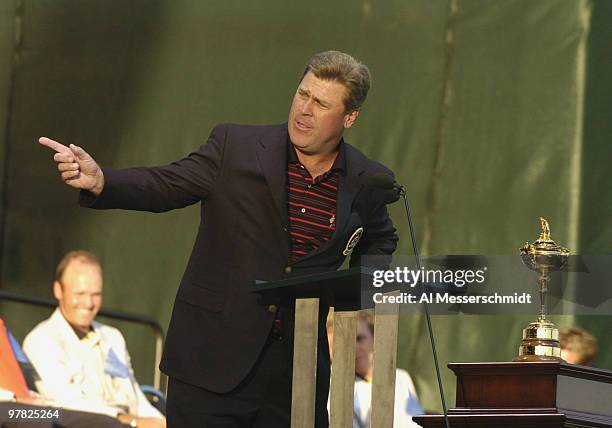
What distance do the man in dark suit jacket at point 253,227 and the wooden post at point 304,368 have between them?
196 millimetres

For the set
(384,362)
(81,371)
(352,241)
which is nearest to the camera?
(384,362)

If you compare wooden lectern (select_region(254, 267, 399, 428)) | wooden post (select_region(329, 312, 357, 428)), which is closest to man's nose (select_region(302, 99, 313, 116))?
wooden lectern (select_region(254, 267, 399, 428))

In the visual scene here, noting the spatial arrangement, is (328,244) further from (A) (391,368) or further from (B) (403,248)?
(B) (403,248)

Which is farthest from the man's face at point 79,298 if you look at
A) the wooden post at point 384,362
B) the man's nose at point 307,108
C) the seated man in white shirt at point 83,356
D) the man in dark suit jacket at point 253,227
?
the wooden post at point 384,362

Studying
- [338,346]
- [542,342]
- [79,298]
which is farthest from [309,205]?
[79,298]

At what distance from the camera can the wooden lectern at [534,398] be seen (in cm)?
299

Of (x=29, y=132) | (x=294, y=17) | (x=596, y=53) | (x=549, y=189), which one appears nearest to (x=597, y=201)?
(x=549, y=189)

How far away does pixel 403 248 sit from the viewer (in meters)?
7.34

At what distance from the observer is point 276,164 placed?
3.17m

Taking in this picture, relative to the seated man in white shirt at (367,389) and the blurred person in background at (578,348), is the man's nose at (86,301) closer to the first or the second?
the seated man in white shirt at (367,389)

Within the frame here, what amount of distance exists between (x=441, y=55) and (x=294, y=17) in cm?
91

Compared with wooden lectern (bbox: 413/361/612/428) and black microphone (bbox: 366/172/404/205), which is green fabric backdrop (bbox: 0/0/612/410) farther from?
black microphone (bbox: 366/172/404/205)

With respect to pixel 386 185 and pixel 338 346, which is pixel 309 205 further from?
pixel 338 346

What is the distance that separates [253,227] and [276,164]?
0.55ft
